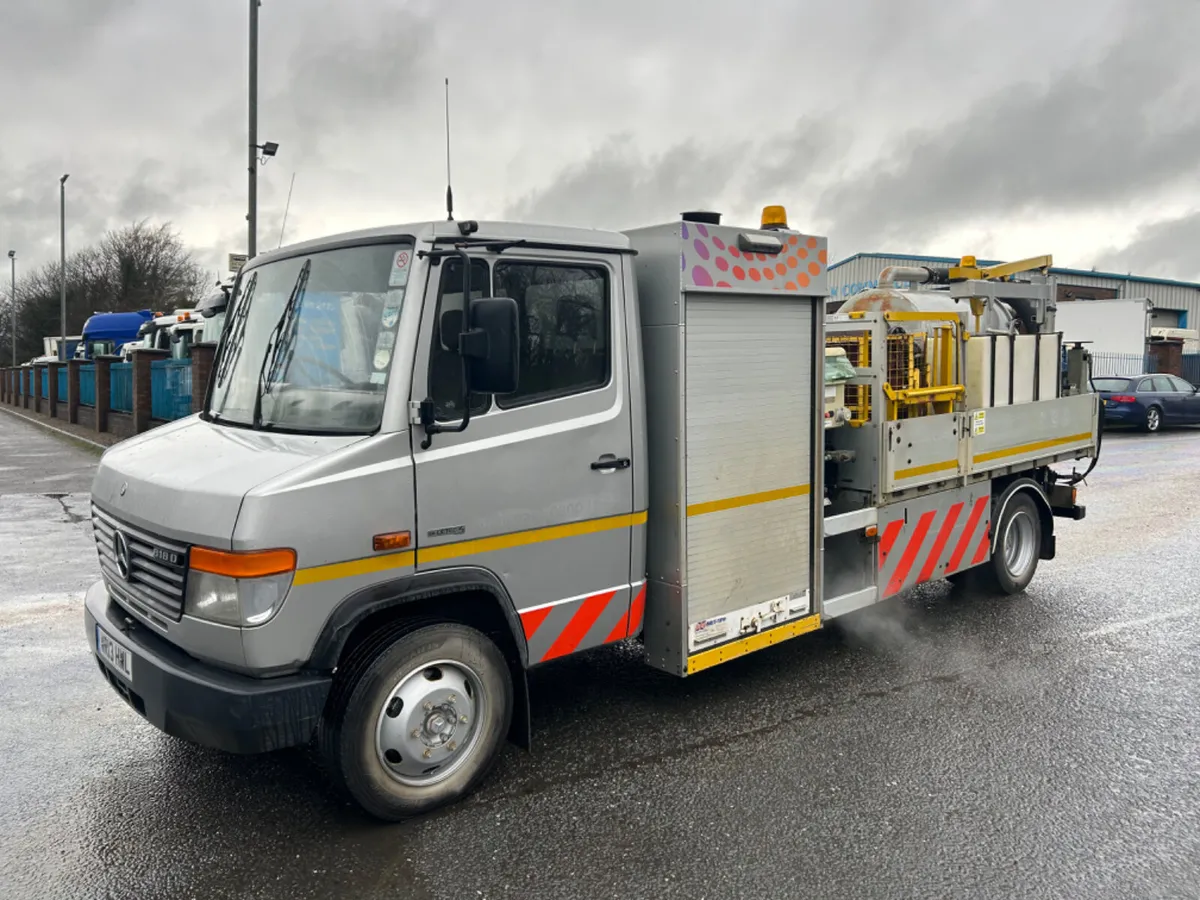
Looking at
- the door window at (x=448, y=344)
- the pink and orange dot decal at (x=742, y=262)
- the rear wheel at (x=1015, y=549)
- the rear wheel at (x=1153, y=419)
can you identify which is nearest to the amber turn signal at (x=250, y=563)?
the door window at (x=448, y=344)

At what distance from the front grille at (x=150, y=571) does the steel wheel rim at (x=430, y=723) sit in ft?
3.06

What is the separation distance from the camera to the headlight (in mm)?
3494

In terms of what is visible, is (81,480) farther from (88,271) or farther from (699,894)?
(88,271)

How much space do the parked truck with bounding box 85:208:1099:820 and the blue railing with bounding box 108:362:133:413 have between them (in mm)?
17481

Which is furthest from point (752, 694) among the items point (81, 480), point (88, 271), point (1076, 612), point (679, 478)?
point (88, 271)

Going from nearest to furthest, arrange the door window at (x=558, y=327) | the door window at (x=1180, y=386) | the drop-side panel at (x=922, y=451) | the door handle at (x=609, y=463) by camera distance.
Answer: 1. the door window at (x=558, y=327)
2. the door handle at (x=609, y=463)
3. the drop-side panel at (x=922, y=451)
4. the door window at (x=1180, y=386)

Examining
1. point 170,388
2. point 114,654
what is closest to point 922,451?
point 114,654

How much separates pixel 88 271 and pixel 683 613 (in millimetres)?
62324

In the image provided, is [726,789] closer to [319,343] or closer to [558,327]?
[558,327]

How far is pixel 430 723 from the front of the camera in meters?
4.02

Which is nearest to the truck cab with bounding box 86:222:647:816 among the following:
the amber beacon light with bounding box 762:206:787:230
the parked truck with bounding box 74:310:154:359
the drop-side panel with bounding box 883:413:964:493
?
the amber beacon light with bounding box 762:206:787:230

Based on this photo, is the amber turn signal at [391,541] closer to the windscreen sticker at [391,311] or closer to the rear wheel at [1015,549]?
the windscreen sticker at [391,311]

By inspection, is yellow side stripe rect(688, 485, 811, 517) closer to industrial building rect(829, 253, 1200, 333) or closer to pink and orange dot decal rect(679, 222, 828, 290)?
pink and orange dot decal rect(679, 222, 828, 290)

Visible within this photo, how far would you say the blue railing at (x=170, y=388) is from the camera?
56.1 ft
